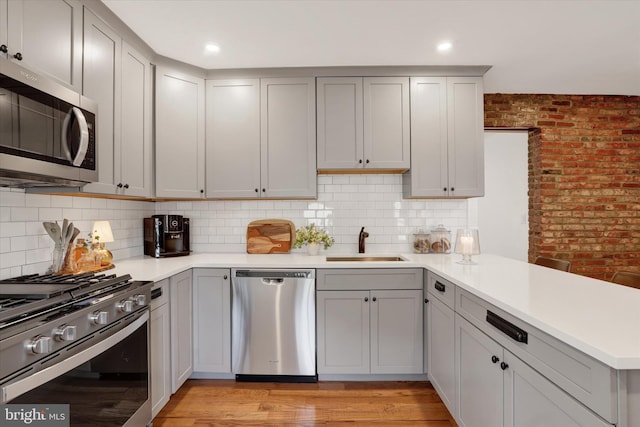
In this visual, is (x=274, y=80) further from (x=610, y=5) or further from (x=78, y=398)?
(x=78, y=398)

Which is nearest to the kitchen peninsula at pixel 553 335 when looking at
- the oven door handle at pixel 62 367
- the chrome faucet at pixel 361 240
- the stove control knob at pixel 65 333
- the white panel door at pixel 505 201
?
the oven door handle at pixel 62 367

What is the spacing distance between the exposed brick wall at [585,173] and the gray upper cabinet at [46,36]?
11.3 feet

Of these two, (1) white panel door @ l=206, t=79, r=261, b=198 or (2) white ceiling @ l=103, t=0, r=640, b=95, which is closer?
(2) white ceiling @ l=103, t=0, r=640, b=95

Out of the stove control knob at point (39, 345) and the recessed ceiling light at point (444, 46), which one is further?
the recessed ceiling light at point (444, 46)

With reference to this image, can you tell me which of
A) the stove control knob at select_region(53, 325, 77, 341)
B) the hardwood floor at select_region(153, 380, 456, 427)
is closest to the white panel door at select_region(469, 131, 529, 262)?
the hardwood floor at select_region(153, 380, 456, 427)

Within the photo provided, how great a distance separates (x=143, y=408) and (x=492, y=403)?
175 cm

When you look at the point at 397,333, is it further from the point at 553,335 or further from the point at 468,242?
the point at 553,335

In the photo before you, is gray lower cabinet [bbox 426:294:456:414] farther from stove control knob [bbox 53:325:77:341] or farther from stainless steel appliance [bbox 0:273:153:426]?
stove control knob [bbox 53:325:77:341]

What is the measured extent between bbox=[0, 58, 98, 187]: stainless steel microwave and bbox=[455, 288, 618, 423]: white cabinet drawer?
205 cm

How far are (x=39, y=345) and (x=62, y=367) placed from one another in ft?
0.55

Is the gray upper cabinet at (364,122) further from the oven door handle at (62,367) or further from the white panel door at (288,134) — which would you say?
the oven door handle at (62,367)

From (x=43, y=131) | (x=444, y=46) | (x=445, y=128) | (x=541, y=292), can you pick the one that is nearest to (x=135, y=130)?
(x=43, y=131)

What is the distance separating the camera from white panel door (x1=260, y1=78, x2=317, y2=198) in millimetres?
2957

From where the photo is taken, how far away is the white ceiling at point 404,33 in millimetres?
2064
